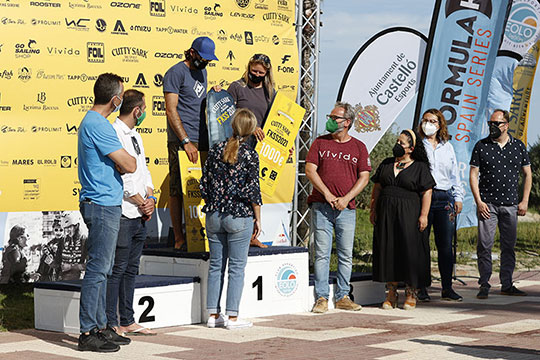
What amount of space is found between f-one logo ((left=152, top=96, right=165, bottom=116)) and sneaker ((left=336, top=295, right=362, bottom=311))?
9.49 feet

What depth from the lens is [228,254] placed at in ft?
22.2

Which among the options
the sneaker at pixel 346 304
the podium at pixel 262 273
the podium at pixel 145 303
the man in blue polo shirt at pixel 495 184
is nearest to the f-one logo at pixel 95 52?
the podium at pixel 262 273

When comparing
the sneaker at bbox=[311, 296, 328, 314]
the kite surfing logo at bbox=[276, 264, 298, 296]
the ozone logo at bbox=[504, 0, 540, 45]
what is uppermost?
the ozone logo at bbox=[504, 0, 540, 45]

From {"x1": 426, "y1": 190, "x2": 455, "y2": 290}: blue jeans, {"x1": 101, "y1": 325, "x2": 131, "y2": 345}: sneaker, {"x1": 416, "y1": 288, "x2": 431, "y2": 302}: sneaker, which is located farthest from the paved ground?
Answer: {"x1": 426, "y1": 190, "x2": 455, "y2": 290}: blue jeans

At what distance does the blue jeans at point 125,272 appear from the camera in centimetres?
604

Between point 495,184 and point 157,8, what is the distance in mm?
3994

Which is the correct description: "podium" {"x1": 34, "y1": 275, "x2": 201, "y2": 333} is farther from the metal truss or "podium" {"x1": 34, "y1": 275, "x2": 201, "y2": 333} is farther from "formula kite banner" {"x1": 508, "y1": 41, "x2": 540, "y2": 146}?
"formula kite banner" {"x1": 508, "y1": 41, "x2": 540, "y2": 146}

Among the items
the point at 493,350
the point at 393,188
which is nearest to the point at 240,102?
the point at 393,188

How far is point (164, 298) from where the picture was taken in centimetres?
674

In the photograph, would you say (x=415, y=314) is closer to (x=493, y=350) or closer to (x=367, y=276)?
(x=367, y=276)


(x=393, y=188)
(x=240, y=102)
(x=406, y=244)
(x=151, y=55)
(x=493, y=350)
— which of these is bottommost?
(x=493, y=350)

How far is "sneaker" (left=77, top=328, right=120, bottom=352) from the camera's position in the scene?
5.62m

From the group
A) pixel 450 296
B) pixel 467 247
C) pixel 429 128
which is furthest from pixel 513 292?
pixel 467 247

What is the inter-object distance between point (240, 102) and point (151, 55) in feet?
5.69
